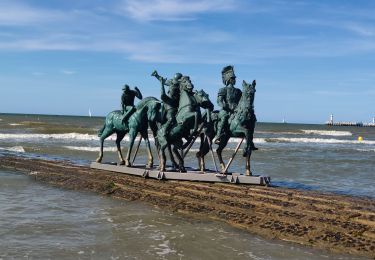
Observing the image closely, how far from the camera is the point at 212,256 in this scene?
6.69 metres

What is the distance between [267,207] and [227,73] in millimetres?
4246

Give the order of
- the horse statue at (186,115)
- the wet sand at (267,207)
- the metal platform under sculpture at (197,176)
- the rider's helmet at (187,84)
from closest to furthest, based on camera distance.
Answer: the wet sand at (267,207) < the metal platform under sculpture at (197,176) < the horse statue at (186,115) < the rider's helmet at (187,84)

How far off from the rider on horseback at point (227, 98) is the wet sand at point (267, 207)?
1781 mm

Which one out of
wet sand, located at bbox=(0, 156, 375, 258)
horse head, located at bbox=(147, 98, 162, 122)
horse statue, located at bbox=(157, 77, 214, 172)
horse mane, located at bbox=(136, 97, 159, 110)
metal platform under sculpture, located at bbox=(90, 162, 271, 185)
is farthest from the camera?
horse mane, located at bbox=(136, 97, 159, 110)

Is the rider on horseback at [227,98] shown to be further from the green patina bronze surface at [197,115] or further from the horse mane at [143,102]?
the horse mane at [143,102]

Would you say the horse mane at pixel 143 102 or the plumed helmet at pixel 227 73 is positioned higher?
the plumed helmet at pixel 227 73

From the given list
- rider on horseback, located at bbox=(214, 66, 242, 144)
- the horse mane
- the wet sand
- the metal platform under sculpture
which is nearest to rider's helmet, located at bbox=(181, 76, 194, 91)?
rider on horseback, located at bbox=(214, 66, 242, 144)

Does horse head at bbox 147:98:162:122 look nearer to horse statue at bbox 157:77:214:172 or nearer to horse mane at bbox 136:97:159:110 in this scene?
horse mane at bbox 136:97:159:110

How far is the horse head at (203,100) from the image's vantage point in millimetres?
11844

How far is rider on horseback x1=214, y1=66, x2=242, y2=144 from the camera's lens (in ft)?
38.6

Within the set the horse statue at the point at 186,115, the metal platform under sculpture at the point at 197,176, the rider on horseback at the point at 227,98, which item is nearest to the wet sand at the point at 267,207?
the metal platform under sculpture at the point at 197,176

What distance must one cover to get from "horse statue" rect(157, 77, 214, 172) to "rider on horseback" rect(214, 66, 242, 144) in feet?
0.99

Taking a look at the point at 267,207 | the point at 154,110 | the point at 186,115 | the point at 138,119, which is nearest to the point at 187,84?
the point at 186,115

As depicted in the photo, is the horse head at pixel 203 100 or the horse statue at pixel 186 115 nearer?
the horse statue at pixel 186 115
